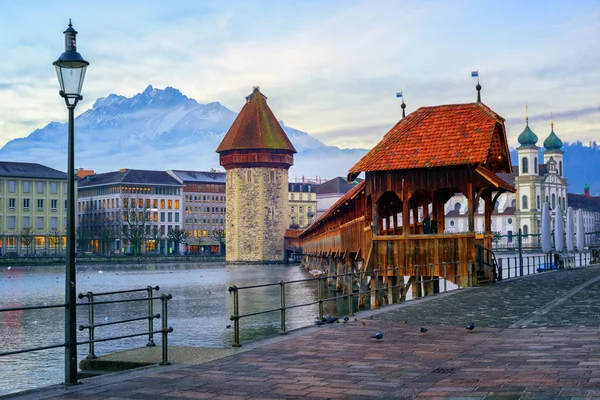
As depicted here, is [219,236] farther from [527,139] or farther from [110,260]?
[527,139]

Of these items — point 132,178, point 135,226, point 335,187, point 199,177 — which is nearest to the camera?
point 135,226

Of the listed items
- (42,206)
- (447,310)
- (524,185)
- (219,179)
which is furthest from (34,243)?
(447,310)

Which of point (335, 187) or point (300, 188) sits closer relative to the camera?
point (300, 188)

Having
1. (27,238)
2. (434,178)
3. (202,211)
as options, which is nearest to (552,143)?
(202,211)

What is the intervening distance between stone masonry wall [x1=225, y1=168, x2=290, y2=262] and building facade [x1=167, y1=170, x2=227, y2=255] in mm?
Result: 40531

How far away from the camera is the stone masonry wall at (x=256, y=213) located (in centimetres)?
9856

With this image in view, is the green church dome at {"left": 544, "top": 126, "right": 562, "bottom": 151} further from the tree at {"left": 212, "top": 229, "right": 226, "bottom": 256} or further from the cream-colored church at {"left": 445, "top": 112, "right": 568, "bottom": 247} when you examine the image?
the tree at {"left": 212, "top": 229, "right": 226, "bottom": 256}

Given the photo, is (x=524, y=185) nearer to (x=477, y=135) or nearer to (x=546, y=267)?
(x=546, y=267)

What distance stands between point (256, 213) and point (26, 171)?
110 feet

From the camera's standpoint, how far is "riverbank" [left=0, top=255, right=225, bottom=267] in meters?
96.4

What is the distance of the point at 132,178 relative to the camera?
133125 mm

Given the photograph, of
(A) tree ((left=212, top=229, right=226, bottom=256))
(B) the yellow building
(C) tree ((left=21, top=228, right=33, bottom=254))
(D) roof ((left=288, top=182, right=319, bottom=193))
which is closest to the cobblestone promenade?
(C) tree ((left=21, top=228, right=33, bottom=254))

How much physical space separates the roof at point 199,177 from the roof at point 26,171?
2862 cm

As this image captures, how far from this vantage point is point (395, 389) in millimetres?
8812
